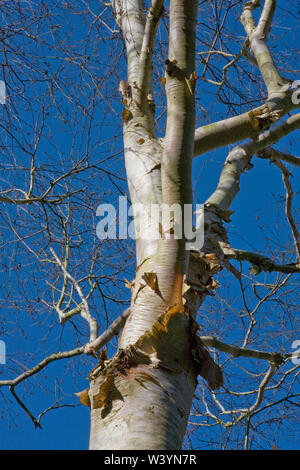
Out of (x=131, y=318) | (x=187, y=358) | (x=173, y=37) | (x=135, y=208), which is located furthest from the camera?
(x=135, y=208)

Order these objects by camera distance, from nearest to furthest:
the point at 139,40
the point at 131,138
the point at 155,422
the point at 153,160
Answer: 1. the point at 155,422
2. the point at 153,160
3. the point at 131,138
4. the point at 139,40

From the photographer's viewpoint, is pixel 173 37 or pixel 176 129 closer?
pixel 176 129

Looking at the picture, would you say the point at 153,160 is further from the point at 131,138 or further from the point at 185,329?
the point at 185,329

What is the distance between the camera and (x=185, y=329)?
1.67m

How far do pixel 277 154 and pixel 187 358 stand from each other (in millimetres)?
2261

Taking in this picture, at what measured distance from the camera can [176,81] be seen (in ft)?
6.67

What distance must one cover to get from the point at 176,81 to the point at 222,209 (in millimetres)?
865

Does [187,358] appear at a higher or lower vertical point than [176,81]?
lower

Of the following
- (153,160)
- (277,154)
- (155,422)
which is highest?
(277,154)

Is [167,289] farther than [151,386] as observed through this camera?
Yes

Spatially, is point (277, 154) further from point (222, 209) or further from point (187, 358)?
point (187, 358)

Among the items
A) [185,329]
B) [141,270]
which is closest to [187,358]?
[185,329]

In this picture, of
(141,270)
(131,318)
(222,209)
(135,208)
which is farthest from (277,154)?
(131,318)

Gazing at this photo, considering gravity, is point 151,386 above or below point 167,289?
below
